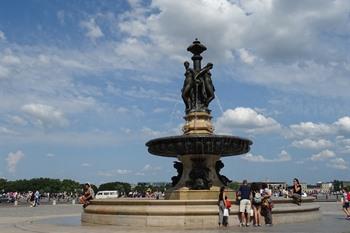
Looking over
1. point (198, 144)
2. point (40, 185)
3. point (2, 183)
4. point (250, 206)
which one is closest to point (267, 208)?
point (250, 206)

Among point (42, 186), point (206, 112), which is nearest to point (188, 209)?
point (206, 112)

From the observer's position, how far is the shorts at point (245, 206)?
53.4 feet

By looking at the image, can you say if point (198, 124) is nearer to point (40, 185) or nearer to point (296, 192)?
point (296, 192)

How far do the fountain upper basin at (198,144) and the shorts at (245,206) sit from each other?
422 cm

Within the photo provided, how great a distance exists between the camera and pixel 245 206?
16.3m

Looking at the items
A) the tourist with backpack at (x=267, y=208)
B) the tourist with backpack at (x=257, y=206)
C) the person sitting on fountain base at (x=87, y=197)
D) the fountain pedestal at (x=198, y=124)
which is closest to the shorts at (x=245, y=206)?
the tourist with backpack at (x=257, y=206)

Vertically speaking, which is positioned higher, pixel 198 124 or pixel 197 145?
pixel 198 124

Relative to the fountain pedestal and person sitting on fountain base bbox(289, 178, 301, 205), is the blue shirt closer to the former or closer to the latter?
person sitting on fountain base bbox(289, 178, 301, 205)

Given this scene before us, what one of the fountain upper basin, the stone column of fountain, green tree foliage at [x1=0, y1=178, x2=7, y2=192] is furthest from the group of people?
green tree foliage at [x1=0, y1=178, x2=7, y2=192]

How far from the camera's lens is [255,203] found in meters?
16.5

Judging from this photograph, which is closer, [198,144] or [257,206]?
[257,206]

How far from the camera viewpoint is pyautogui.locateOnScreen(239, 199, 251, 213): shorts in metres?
16.3

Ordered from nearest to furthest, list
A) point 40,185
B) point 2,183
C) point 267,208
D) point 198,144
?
point 267,208 < point 198,144 < point 40,185 < point 2,183

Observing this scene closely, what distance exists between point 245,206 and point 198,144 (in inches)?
179
